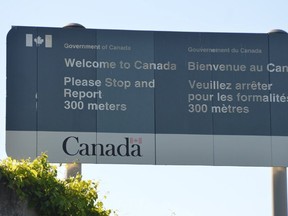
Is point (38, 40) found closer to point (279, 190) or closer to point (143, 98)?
point (143, 98)

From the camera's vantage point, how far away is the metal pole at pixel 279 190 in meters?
21.0

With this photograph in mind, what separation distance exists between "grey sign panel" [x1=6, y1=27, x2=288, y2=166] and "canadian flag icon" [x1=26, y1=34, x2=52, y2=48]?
0.07 ft

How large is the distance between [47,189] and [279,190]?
32.2ft

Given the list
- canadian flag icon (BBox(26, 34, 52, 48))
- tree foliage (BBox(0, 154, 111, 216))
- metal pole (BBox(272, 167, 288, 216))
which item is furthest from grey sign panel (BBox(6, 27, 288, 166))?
tree foliage (BBox(0, 154, 111, 216))

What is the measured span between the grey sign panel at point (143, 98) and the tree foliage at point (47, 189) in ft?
23.2

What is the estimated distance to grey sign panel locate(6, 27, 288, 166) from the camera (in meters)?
20.5

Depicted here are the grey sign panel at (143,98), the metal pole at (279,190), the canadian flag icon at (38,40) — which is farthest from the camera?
the metal pole at (279,190)

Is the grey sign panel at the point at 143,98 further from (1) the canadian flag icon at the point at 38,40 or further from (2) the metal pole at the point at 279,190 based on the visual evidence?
(2) the metal pole at the point at 279,190

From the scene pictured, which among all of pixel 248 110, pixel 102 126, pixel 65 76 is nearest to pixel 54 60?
pixel 65 76

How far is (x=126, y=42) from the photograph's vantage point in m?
21.1

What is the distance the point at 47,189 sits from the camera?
12.5 m

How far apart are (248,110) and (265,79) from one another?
2.91 feet

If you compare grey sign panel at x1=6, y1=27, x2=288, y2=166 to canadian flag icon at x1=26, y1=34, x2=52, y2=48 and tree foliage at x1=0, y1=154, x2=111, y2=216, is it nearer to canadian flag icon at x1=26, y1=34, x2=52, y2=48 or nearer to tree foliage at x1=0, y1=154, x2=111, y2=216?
canadian flag icon at x1=26, y1=34, x2=52, y2=48

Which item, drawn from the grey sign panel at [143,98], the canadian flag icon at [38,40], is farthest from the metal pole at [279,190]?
the canadian flag icon at [38,40]
